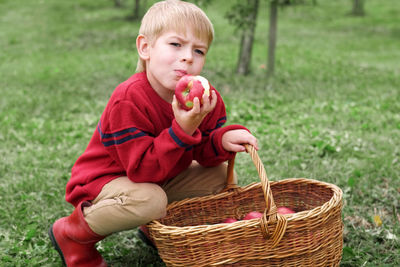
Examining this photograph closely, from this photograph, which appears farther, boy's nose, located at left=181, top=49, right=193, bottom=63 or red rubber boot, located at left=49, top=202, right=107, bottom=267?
red rubber boot, located at left=49, top=202, right=107, bottom=267

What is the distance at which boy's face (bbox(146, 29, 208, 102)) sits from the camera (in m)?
2.24

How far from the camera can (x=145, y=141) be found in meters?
2.15

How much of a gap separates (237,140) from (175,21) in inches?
24.7

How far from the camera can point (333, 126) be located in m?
4.68

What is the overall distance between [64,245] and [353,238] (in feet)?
5.03

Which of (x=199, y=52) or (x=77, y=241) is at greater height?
(x=199, y=52)

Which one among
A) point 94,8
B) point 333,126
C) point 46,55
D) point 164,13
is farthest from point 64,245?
point 94,8

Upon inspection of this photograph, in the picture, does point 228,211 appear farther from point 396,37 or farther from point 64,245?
point 396,37

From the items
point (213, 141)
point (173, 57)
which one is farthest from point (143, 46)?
point (213, 141)

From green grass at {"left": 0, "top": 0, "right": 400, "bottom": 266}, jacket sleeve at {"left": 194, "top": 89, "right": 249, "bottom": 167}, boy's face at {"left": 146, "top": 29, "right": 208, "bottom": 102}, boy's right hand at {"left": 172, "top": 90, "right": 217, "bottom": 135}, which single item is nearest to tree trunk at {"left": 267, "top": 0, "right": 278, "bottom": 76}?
green grass at {"left": 0, "top": 0, "right": 400, "bottom": 266}

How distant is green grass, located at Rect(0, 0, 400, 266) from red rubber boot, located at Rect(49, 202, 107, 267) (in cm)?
14

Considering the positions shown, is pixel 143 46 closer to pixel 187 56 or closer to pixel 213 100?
pixel 187 56

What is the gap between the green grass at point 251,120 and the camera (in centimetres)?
279

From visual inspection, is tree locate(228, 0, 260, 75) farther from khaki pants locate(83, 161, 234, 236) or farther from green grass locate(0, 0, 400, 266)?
khaki pants locate(83, 161, 234, 236)
